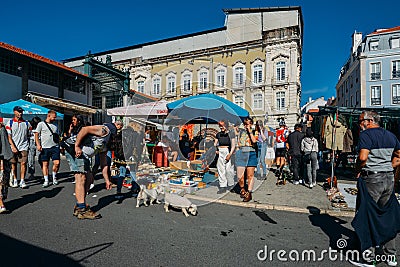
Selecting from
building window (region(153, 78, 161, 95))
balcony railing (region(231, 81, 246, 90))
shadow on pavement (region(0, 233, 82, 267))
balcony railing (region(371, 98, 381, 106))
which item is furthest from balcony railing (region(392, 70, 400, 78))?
shadow on pavement (region(0, 233, 82, 267))

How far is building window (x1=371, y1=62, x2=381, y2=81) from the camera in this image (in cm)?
3519

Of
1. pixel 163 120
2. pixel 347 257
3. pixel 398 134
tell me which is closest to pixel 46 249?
pixel 163 120

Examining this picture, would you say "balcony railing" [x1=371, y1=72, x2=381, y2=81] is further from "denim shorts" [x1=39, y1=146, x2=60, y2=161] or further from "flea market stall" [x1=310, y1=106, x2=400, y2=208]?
"denim shorts" [x1=39, y1=146, x2=60, y2=161]

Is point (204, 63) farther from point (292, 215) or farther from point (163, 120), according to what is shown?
point (292, 215)

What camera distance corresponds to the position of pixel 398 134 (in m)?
8.20

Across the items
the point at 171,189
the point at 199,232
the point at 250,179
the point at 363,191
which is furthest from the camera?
the point at 250,179

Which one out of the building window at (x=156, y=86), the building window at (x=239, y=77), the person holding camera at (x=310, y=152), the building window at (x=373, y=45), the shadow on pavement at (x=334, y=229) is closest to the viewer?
the shadow on pavement at (x=334, y=229)

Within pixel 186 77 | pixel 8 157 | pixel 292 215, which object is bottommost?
pixel 292 215

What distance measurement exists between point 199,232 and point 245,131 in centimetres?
250

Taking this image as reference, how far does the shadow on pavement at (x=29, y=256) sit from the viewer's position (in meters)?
2.75

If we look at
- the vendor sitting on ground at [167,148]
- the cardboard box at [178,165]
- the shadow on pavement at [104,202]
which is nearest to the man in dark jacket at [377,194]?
the shadow on pavement at [104,202]

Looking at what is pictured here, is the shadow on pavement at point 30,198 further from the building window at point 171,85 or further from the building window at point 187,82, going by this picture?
the building window at point 187,82

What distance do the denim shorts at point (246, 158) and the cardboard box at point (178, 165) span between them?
5.82ft

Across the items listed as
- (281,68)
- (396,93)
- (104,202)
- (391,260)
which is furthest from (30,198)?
(396,93)
